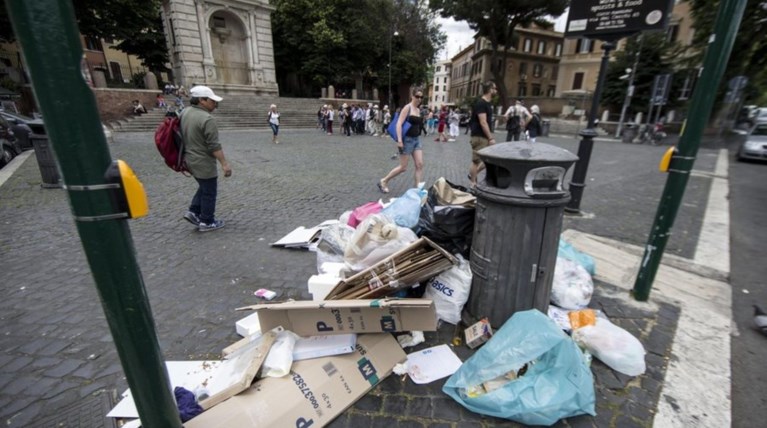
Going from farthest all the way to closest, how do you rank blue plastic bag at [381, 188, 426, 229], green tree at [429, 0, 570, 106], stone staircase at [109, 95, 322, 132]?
green tree at [429, 0, 570, 106]
stone staircase at [109, 95, 322, 132]
blue plastic bag at [381, 188, 426, 229]

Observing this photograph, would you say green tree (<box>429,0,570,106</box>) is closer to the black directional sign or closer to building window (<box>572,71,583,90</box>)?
building window (<box>572,71,583,90</box>)

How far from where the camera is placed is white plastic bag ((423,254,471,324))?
2598 millimetres

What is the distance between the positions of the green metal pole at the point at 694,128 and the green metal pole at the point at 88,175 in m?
3.50

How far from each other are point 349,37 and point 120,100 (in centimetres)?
2159

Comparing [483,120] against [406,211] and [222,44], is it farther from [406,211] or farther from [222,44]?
[222,44]

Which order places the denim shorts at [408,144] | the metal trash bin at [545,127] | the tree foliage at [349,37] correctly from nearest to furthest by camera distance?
the denim shorts at [408,144] → the metal trash bin at [545,127] → the tree foliage at [349,37]

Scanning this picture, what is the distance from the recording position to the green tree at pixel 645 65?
82.8ft

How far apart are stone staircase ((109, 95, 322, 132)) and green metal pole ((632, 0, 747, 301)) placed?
788 inches

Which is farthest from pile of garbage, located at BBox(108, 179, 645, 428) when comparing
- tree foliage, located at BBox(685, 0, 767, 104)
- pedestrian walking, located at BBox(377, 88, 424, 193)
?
tree foliage, located at BBox(685, 0, 767, 104)

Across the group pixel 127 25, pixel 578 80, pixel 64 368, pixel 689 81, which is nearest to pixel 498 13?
pixel 689 81

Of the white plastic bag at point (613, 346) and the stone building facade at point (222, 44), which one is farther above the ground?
the stone building facade at point (222, 44)

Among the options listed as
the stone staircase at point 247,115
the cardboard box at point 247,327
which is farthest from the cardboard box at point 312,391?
the stone staircase at point 247,115

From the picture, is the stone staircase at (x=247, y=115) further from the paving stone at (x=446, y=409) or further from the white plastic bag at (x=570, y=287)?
the paving stone at (x=446, y=409)

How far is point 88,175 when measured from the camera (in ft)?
3.62
